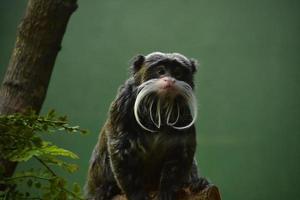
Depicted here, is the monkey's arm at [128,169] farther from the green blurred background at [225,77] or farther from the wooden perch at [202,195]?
the green blurred background at [225,77]

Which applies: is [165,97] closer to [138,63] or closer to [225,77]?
[138,63]

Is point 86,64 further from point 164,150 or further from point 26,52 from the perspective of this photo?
point 164,150

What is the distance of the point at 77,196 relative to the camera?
0.81 metres

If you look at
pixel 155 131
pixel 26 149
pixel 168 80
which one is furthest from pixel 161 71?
pixel 26 149

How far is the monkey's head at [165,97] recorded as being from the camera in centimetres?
131

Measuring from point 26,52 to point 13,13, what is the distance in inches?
67.2

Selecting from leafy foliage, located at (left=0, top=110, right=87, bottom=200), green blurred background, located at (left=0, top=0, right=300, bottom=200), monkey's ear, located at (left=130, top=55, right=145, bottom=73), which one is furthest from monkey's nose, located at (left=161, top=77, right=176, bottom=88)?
green blurred background, located at (left=0, top=0, right=300, bottom=200)

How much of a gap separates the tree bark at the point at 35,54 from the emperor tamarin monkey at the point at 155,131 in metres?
0.23

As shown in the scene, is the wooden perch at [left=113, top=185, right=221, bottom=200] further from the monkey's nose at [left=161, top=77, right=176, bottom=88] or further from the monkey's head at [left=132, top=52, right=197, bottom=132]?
the monkey's nose at [left=161, top=77, right=176, bottom=88]

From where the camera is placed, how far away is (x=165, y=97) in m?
1.31

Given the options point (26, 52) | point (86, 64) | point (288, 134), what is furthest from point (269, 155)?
point (26, 52)

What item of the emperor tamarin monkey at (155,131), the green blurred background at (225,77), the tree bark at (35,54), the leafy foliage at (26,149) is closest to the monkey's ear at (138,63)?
the emperor tamarin monkey at (155,131)

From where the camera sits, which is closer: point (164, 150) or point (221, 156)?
point (164, 150)

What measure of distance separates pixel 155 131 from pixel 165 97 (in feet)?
0.32
